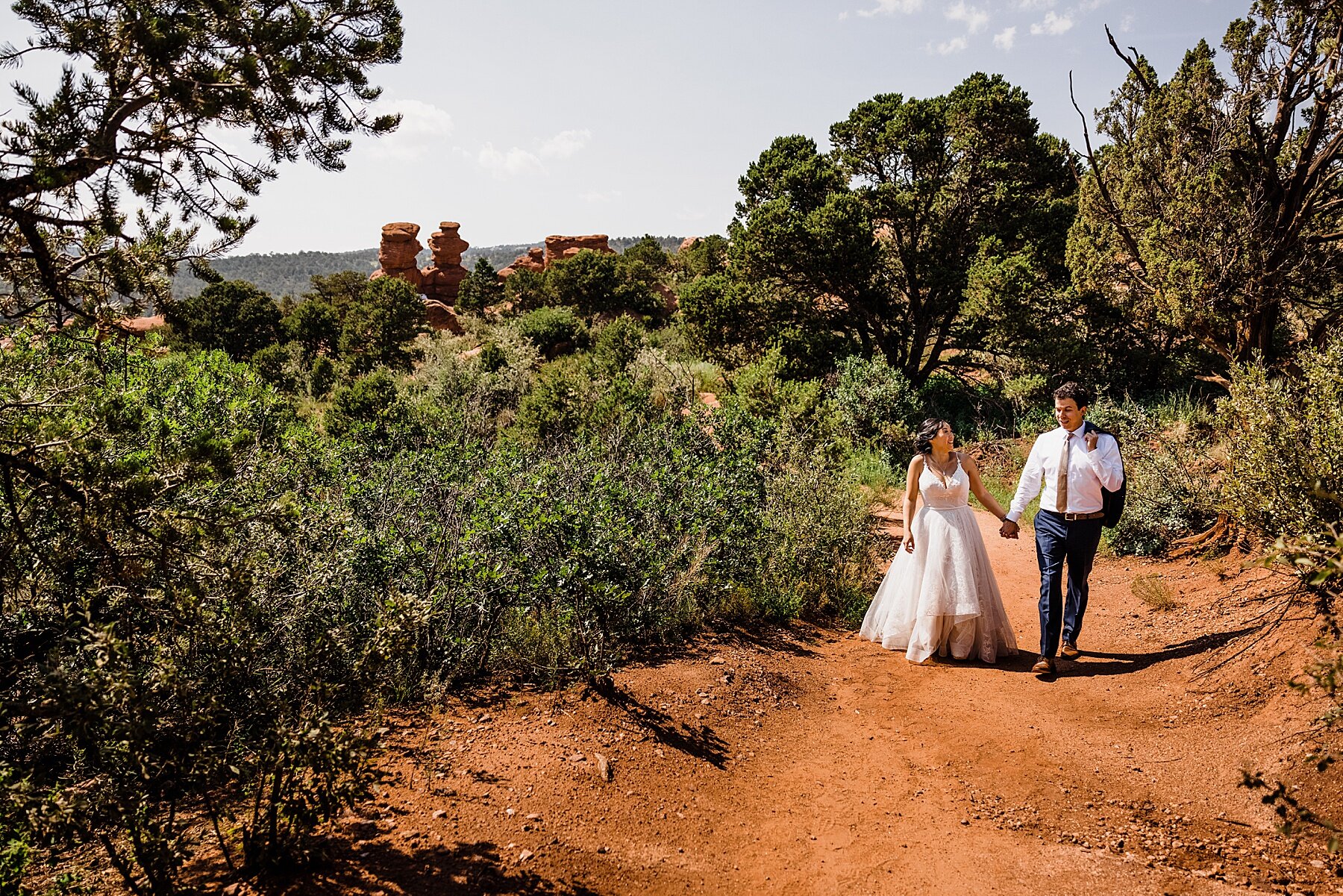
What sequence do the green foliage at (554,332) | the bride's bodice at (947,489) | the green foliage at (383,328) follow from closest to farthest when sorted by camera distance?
the bride's bodice at (947,489) → the green foliage at (554,332) → the green foliage at (383,328)

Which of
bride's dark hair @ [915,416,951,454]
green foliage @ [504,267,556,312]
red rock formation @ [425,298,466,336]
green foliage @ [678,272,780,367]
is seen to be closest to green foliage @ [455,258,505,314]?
red rock formation @ [425,298,466,336]

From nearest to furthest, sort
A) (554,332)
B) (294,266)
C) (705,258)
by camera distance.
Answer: (554,332), (705,258), (294,266)

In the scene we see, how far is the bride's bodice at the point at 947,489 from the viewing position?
210 inches

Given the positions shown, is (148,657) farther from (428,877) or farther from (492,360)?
(492,360)

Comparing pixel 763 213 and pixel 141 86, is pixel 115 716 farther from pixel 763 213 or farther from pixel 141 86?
pixel 763 213

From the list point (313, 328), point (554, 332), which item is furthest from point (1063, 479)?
point (313, 328)

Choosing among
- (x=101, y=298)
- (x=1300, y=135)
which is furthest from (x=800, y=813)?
(x=1300, y=135)

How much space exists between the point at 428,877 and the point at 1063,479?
432 cm

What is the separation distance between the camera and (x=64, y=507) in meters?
2.73

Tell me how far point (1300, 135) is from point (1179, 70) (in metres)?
1.66

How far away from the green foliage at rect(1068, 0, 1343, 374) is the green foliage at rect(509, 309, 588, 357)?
14.7 m

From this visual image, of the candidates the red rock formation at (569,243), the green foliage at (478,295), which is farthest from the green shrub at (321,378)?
the red rock formation at (569,243)

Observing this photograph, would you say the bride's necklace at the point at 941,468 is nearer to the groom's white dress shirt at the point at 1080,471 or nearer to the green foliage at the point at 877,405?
the groom's white dress shirt at the point at 1080,471

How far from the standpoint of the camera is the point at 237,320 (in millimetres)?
24797
